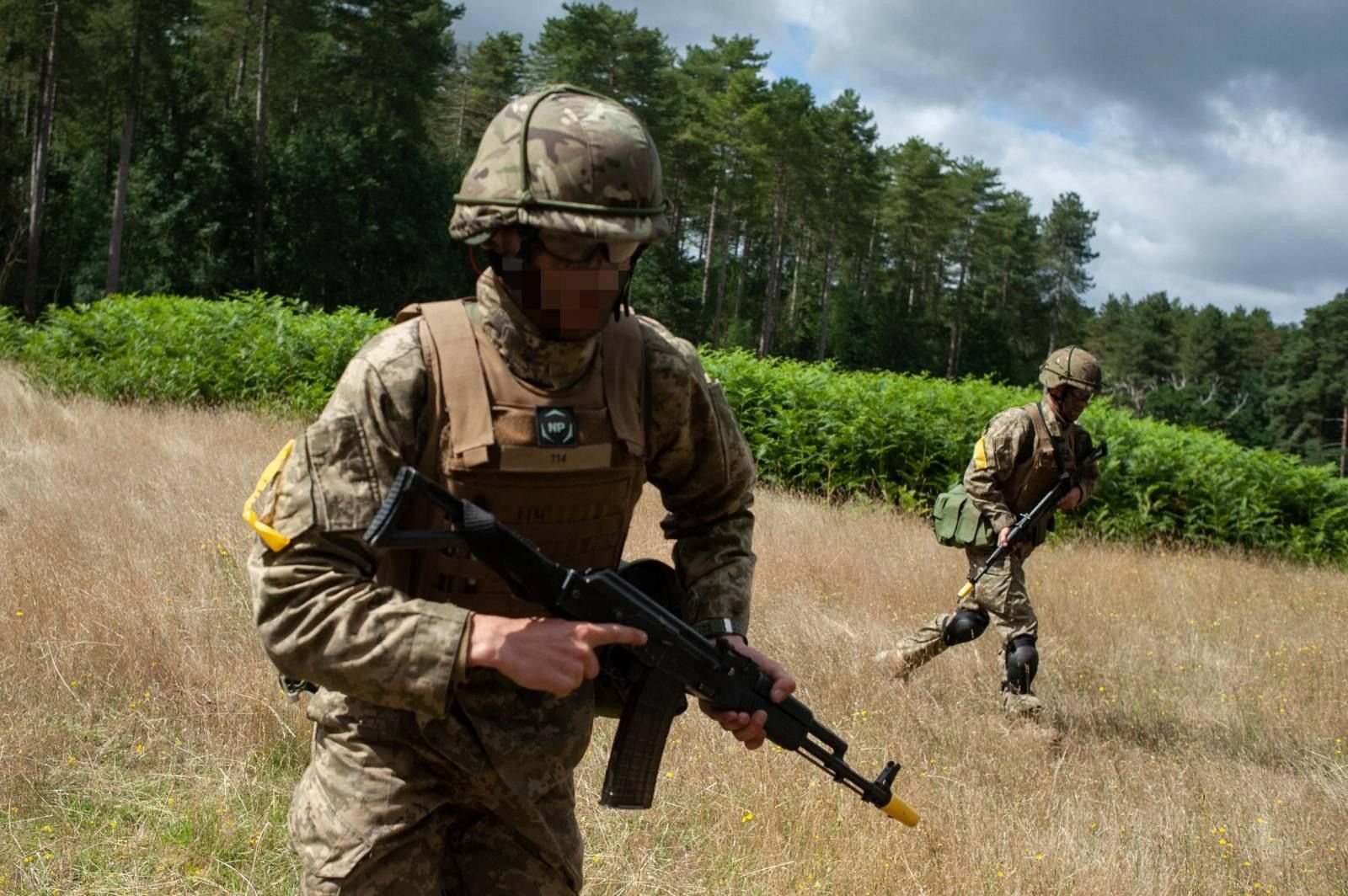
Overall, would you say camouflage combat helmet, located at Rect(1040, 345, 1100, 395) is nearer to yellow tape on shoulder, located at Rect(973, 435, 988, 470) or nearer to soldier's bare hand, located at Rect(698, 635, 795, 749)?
yellow tape on shoulder, located at Rect(973, 435, 988, 470)

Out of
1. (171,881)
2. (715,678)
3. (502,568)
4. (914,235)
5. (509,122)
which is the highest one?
(914,235)

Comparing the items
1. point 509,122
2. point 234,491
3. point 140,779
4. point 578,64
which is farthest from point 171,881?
point 578,64

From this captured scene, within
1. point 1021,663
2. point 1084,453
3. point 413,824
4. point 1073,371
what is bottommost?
point 1021,663

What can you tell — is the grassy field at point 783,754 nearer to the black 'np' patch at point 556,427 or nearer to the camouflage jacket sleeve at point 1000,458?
the camouflage jacket sleeve at point 1000,458

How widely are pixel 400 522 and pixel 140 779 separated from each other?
2.88 m

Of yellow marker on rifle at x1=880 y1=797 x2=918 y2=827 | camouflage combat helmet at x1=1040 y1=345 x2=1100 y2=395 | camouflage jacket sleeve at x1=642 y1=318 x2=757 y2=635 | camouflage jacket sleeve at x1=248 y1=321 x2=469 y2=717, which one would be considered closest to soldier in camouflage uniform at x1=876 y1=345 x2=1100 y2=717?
camouflage combat helmet at x1=1040 y1=345 x2=1100 y2=395

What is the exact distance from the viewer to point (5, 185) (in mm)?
39875

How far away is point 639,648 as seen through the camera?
2.20 m

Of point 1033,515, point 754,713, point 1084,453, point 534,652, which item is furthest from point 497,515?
point 1084,453

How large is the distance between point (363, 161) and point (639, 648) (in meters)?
43.7

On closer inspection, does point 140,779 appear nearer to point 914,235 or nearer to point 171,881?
point 171,881

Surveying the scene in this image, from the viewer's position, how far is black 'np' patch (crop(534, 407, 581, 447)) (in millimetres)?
2076

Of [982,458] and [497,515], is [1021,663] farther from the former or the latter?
[497,515]

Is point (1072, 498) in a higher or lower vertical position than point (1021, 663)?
higher
